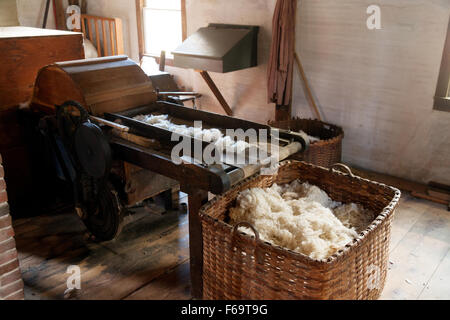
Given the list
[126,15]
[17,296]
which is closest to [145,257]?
[17,296]

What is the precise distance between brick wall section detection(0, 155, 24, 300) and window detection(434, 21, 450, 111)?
3.59m

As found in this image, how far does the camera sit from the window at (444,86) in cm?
368

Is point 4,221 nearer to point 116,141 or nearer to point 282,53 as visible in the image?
point 116,141

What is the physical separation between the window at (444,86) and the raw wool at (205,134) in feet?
7.16

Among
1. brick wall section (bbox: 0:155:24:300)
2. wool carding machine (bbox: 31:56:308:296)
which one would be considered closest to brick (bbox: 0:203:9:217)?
brick wall section (bbox: 0:155:24:300)

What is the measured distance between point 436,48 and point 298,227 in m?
2.60

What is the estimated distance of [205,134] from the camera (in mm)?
2756

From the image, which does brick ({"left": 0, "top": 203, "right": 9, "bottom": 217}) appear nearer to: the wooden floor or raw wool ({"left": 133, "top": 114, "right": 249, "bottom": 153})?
the wooden floor

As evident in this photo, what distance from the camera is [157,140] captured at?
2.80m

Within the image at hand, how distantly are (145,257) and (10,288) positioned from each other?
2.93ft

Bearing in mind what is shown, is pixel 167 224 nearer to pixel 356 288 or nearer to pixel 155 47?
pixel 356 288

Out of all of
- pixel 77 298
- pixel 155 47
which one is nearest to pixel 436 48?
pixel 77 298

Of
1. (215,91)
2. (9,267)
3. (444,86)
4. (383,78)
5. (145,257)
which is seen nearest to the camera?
(9,267)

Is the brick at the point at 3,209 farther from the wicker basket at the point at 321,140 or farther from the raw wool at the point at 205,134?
the wicker basket at the point at 321,140
